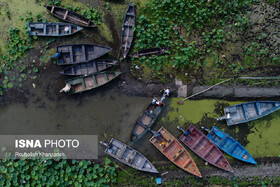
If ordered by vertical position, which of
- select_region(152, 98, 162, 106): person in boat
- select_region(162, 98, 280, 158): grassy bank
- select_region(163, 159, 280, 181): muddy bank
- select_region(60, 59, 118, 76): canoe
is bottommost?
select_region(163, 159, 280, 181): muddy bank

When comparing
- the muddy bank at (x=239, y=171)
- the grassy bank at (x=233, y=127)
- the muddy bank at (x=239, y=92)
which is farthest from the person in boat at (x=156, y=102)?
the muddy bank at (x=239, y=171)

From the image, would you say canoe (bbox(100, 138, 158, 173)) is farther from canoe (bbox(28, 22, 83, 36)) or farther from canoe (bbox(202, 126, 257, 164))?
canoe (bbox(28, 22, 83, 36))

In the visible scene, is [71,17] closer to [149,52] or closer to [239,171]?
[149,52]

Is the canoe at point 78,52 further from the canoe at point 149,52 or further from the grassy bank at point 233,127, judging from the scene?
the grassy bank at point 233,127

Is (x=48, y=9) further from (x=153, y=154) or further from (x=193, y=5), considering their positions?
(x=153, y=154)

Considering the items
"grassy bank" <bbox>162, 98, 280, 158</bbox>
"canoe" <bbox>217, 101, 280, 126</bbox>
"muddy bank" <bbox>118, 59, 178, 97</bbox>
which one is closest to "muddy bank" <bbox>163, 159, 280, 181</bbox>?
"grassy bank" <bbox>162, 98, 280, 158</bbox>

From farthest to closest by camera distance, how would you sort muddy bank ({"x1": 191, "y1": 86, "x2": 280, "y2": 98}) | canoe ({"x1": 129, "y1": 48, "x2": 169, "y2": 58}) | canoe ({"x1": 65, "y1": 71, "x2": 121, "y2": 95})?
muddy bank ({"x1": 191, "y1": 86, "x2": 280, "y2": 98})
canoe ({"x1": 129, "y1": 48, "x2": 169, "y2": 58})
canoe ({"x1": 65, "y1": 71, "x2": 121, "y2": 95})
